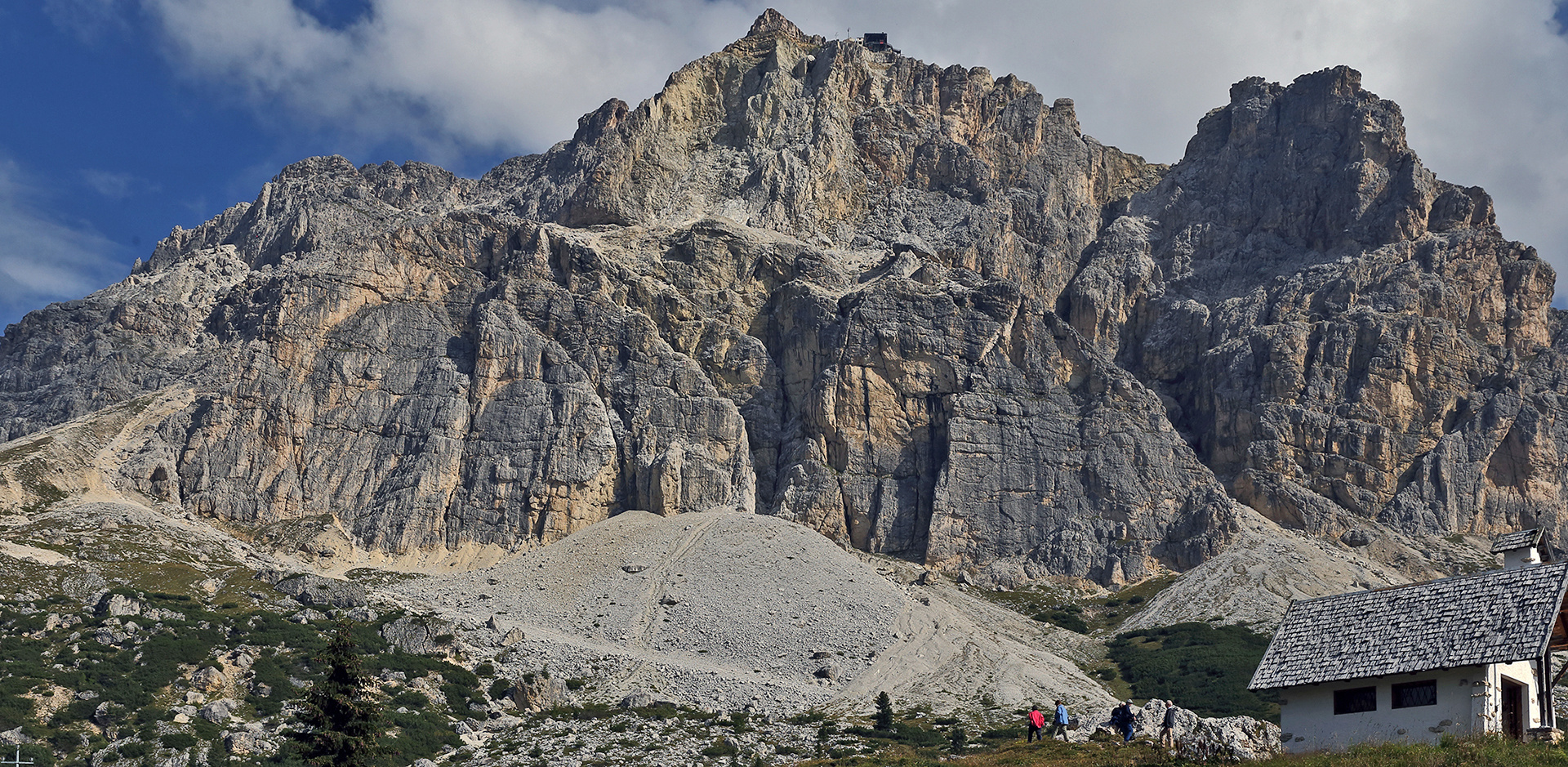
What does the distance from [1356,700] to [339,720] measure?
34.9 meters

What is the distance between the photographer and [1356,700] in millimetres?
44375

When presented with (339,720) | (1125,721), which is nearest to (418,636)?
(339,720)

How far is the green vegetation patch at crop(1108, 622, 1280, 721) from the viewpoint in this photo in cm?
11794

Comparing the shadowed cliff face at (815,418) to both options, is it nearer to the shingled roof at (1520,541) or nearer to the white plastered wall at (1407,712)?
the shingled roof at (1520,541)

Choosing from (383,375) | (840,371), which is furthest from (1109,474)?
(383,375)

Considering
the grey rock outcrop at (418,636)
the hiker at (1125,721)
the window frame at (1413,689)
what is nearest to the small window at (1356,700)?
the window frame at (1413,689)

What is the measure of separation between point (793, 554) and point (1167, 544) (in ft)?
166

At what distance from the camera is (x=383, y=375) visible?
18550 centimetres

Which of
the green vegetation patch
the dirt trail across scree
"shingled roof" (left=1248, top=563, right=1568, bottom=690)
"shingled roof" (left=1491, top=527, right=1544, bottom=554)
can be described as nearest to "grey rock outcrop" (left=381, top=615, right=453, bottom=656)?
the dirt trail across scree

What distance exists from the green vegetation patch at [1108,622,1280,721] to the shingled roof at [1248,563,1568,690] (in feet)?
211

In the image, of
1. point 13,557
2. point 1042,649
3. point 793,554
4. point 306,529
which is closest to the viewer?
point 13,557

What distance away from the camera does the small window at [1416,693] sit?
42.4 m

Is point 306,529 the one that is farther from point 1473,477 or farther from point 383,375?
point 1473,477

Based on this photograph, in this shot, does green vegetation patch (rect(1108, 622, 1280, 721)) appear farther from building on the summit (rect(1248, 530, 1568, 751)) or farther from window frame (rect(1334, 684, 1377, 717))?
window frame (rect(1334, 684, 1377, 717))
